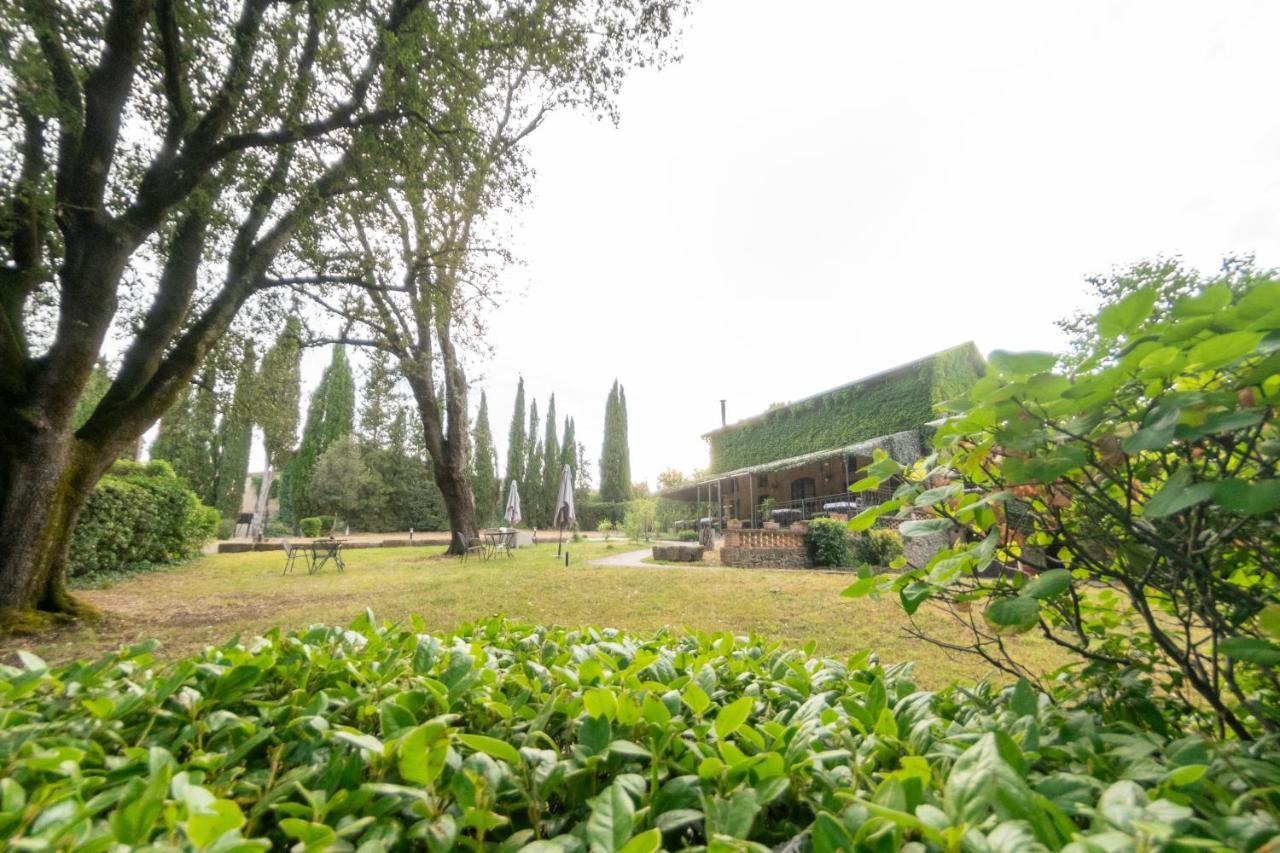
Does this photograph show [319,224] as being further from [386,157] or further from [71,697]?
[71,697]

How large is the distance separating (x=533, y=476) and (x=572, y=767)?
4398cm

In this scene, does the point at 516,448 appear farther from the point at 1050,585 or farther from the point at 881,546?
the point at 1050,585

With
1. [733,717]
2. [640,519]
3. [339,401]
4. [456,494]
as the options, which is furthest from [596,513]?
[733,717]

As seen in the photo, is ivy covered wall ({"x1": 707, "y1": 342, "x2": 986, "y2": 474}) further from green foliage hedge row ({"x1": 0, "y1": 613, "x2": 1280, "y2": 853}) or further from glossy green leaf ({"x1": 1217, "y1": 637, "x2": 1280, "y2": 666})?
green foliage hedge row ({"x1": 0, "y1": 613, "x2": 1280, "y2": 853})

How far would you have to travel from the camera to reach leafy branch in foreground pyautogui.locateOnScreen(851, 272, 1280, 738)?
81cm

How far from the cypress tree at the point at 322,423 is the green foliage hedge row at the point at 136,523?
57.0 ft

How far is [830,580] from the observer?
31.5 feet

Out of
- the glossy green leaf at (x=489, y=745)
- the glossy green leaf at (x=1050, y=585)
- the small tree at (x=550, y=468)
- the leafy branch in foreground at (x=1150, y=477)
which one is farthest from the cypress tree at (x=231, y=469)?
the glossy green leaf at (x=1050, y=585)

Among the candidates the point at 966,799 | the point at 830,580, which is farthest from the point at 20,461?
the point at 830,580

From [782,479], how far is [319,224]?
70.7ft

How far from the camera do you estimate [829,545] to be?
1295 centimetres

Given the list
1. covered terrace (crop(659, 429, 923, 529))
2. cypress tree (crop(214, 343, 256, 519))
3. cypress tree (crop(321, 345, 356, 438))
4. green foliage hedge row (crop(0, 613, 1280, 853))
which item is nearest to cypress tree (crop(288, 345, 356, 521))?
cypress tree (crop(321, 345, 356, 438))

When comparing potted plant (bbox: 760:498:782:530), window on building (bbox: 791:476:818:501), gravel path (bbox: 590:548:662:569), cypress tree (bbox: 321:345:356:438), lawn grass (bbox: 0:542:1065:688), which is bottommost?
gravel path (bbox: 590:548:662:569)

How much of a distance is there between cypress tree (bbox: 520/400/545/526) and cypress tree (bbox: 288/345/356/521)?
1360 centimetres
